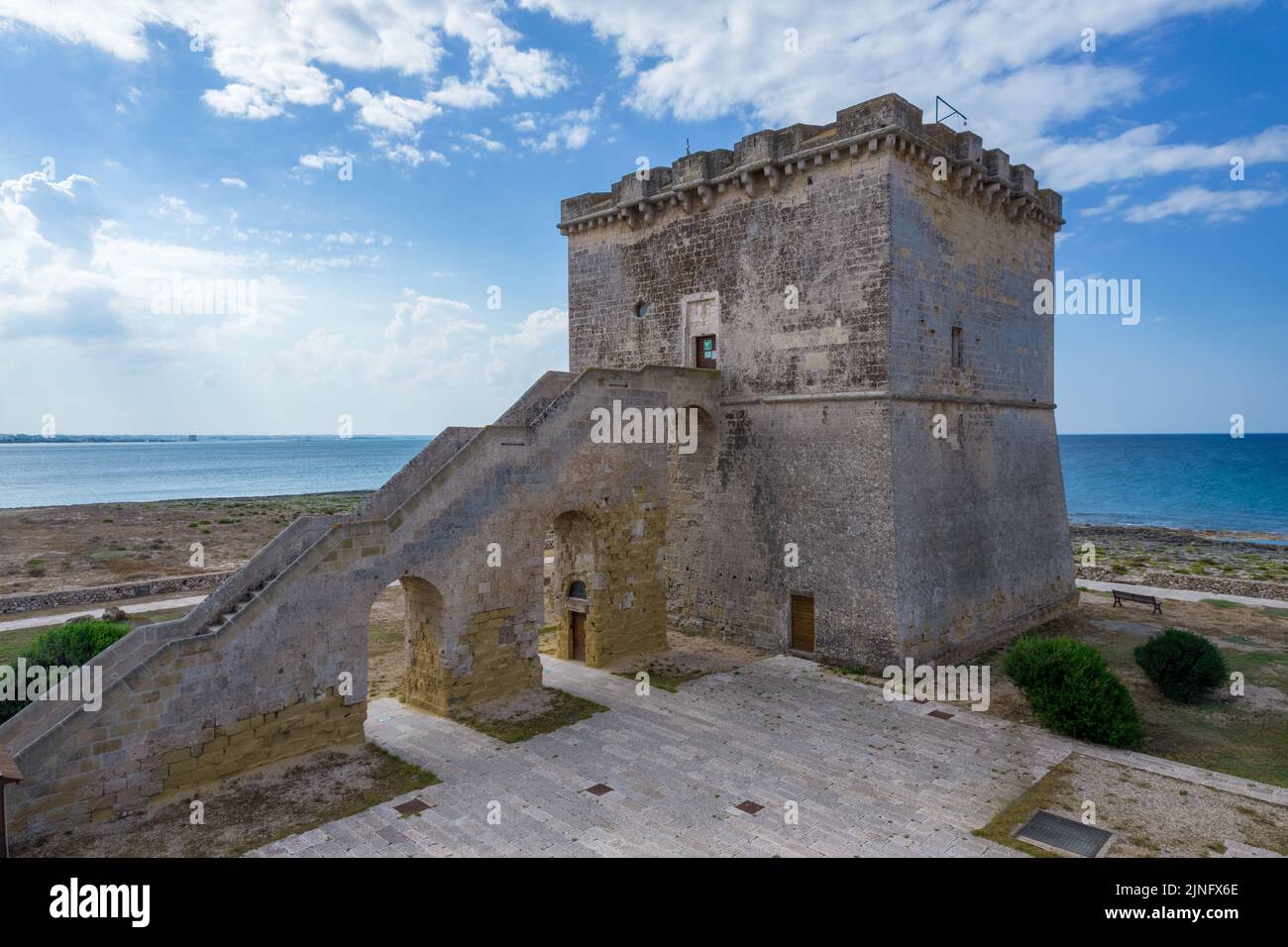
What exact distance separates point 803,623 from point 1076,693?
5.62 m

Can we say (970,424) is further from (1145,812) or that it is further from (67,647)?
(67,647)

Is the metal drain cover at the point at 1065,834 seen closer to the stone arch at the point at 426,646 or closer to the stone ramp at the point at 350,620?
the stone ramp at the point at 350,620

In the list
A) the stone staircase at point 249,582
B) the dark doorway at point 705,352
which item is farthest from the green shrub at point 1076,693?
the stone staircase at point 249,582

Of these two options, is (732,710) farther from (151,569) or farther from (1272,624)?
(151,569)

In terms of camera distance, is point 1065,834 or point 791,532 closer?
point 1065,834

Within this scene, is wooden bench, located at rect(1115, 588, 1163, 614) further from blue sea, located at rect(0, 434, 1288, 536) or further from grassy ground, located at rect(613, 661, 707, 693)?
blue sea, located at rect(0, 434, 1288, 536)

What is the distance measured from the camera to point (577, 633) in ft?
55.2

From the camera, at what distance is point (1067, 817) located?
957cm

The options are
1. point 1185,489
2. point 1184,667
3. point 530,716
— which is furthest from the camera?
point 1185,489

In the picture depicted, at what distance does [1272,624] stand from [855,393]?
1457 centimetres

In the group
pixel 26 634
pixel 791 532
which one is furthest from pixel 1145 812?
pixel 26 634

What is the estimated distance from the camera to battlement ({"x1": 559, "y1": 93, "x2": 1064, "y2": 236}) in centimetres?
1495

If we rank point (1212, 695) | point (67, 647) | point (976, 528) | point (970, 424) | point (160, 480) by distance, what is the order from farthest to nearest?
point (160, 480) → point (970, 424) → point (976, 528) → point (1212, 695) → point (67, 647)
